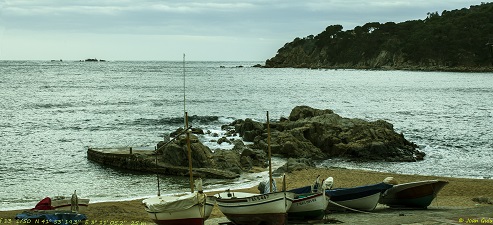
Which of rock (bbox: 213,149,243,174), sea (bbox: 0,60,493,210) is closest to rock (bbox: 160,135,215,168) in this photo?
rock (bbox: 213,149,243,174)

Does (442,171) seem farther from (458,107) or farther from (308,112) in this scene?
(458,107)

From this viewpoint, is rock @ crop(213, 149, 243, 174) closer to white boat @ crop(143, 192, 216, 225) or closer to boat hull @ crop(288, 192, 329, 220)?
boat hull @ crop(288, 192, 329, 220)

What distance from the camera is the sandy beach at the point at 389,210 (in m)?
19.8

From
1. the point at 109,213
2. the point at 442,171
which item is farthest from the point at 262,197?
the point at 442,171

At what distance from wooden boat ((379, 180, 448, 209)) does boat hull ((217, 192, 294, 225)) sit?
17.6ft

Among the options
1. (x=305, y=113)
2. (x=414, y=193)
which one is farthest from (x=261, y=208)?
(x=305, y=113)

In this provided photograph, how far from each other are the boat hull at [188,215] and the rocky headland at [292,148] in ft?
37.1

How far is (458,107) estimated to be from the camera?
84.2 meters

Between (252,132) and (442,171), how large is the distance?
15297 mm

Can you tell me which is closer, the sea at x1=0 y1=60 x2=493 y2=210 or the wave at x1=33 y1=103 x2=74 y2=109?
the sea at x1=0 y1=60 x2=493 y2=210

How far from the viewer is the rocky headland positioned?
34.3 meters

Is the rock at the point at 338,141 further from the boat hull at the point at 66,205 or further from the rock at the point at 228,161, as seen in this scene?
the boat hull at the point at 66,205

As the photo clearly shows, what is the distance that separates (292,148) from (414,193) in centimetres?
1741

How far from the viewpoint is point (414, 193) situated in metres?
23.2
